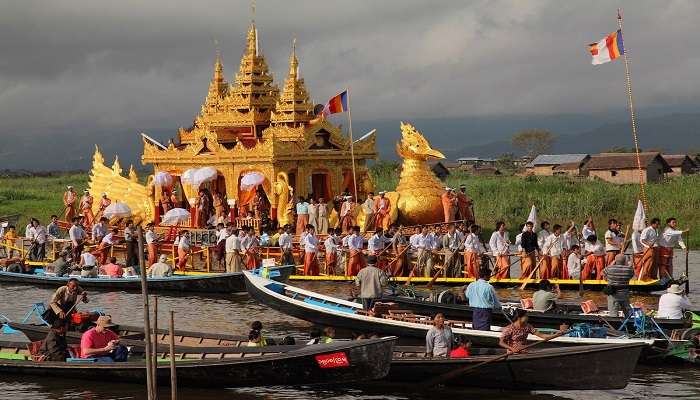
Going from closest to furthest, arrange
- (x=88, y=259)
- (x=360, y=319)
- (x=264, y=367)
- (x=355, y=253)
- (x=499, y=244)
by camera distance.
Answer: (x=264, y=367)
(x=360, y=319)
(x=499, y=244)
(x=355, y=253)
(x=88, y=259)

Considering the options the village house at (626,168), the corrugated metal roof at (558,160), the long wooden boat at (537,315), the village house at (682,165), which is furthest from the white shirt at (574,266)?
the corrugated metal roof at (558,160)

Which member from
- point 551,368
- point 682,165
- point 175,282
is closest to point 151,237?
point 175,282

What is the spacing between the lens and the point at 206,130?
109ft

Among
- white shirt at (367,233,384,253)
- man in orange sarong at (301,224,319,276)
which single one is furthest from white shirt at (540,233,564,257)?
man in orange sarong at (301,224,319,276)

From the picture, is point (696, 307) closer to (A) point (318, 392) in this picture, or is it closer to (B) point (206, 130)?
(A) point (318, 392)

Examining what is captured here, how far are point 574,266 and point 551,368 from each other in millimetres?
9490

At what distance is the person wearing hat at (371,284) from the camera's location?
19256 mm

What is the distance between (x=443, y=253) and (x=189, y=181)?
26.5 ft

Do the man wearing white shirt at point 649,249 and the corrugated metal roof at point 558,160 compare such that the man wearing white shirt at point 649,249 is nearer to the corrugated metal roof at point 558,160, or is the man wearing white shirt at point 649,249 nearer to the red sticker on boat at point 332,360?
the red sticker on boat at point 332,360

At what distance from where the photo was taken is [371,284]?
19.3 meters

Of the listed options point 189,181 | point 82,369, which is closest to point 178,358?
point 82,369

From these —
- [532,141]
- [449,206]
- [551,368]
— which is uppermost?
[532,141]

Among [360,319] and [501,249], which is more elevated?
[501,249]

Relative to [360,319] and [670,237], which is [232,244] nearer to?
[360,319]
